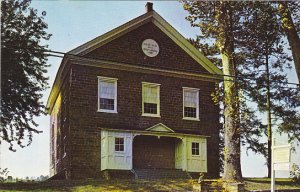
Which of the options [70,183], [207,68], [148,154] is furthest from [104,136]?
[207,68]

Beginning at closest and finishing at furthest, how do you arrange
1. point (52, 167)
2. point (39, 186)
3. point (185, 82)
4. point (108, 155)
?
point (39, 186)
point (108, 155)
point (185, 82)
point (52, 167)

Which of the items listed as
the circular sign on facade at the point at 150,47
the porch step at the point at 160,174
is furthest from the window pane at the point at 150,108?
the porch step at the point at 160,174

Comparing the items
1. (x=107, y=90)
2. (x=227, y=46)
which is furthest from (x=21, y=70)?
(x=227, y=46)

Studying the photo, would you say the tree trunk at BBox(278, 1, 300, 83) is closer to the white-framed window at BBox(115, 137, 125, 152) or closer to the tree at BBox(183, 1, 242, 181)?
the tree at BBox(183, 1, 242, 181)

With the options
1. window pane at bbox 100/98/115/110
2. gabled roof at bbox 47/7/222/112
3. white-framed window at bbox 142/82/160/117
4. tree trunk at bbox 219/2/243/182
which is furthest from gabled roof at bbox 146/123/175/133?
tree trunk at bbox 219/2/243/182

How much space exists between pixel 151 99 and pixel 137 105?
2.01 ft

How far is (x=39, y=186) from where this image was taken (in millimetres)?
11586

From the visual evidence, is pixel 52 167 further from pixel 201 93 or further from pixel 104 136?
pixel 201 93

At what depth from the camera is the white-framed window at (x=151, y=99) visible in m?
16.6

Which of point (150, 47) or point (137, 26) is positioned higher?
point (137, 26)

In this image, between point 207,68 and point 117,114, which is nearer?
point 117,114

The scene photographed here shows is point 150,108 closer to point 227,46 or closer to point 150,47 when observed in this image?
point 150,47

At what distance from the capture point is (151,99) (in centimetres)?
1672

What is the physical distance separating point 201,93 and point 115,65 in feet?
11.0
